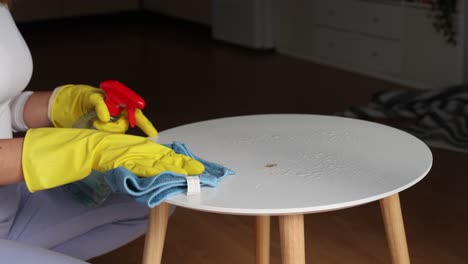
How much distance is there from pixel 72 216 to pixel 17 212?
110 mm

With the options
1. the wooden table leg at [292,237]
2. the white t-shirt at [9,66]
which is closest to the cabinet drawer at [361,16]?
the white t-shirt at [9,66]

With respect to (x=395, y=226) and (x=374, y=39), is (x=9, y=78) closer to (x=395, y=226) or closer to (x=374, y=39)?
(x=395, y=226)

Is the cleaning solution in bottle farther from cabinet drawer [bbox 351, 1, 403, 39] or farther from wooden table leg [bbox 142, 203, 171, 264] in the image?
cabinet drawer [bbox 351, 1, 403, 39]

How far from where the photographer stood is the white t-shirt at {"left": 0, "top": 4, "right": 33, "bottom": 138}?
1.54 meters

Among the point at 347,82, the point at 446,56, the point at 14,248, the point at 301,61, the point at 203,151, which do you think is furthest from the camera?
the point at 301,61

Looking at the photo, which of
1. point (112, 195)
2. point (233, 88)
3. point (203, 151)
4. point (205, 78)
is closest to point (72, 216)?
point (112, 195)

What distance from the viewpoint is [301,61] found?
198 inches

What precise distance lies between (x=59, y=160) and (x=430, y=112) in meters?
2.47

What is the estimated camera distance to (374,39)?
181 inches

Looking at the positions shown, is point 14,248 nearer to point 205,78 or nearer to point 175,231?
point 175,231

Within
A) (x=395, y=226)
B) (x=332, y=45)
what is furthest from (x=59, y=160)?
(x=332, y=45)

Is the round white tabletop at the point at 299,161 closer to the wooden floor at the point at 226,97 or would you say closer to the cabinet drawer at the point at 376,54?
the wooden floor at the point at 226,97

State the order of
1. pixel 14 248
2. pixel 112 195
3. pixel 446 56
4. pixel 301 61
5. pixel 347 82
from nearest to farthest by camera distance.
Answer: pixel 14 248 → pixel 112 195 → pixel 446 56 → pixel 347 82 → pixel 301 61

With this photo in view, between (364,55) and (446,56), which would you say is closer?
(446,56)
